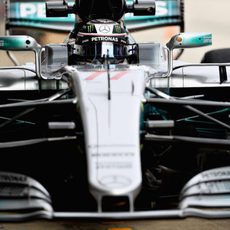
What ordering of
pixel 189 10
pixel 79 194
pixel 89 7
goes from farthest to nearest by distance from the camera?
pixel 189 10
pixel 89 7
pixel 79 194

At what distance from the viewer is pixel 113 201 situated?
4.07 metres

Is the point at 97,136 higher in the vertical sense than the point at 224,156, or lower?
higher

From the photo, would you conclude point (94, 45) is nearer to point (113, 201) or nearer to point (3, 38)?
point (3, 38)

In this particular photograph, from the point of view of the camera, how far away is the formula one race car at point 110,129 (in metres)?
4.26

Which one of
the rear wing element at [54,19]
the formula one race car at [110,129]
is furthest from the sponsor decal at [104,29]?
the rear wing element at [54,19]

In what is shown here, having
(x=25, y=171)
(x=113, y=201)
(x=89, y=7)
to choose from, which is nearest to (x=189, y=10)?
(x=89, y=7)

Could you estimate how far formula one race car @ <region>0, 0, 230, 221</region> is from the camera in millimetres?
4258

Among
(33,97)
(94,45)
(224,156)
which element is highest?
(94,45)

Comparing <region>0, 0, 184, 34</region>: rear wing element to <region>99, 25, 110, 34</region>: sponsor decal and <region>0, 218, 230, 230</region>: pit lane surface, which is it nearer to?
<region>99, 25, 110, 34</region>: sponsor decal

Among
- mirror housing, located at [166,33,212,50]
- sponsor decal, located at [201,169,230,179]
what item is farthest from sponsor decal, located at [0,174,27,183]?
mirror housing, located at [166,33,212,50]

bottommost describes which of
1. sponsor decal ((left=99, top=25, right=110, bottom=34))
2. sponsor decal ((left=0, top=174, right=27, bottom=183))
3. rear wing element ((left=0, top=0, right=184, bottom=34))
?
sponsor decal ((left=0, top=174, right=27, bottom=183))

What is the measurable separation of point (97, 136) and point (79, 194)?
0.57m

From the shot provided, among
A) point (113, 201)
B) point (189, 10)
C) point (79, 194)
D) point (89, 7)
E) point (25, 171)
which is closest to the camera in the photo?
point (113, 201)

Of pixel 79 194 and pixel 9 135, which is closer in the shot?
pixel 79 194
